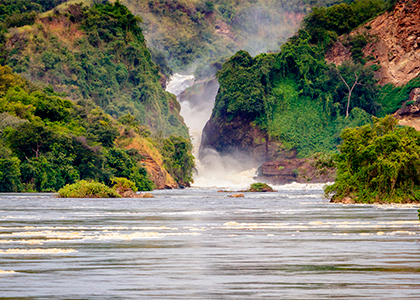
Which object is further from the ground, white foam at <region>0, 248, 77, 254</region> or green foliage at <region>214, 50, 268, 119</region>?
green foliage at <region>214, 50, 268, 119</region>

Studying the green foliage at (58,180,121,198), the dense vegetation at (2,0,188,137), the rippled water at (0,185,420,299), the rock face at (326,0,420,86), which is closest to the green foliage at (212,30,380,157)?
the rock face at (326,0,420,86)

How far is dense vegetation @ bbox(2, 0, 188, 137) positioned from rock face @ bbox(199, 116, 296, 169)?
1710cm

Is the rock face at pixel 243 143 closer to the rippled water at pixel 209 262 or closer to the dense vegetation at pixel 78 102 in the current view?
the dense vegetation at pixel 78 102

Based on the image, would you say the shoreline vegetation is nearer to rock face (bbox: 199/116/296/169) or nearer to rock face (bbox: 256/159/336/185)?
rock face (bbox: 256/159/336/185)

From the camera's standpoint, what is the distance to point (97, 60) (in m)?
156

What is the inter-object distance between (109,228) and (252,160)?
416 ft

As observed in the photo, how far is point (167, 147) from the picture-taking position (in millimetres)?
116125

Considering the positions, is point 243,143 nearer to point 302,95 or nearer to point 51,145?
point 302,95

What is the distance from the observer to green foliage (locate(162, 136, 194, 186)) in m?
116

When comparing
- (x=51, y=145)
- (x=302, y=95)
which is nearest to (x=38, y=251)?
(x=51, y=145)

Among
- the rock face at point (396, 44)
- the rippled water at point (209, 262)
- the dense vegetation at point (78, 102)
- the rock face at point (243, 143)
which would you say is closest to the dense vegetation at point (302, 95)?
the rock face at point (243, 143)

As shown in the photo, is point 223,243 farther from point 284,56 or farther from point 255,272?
point 284,56

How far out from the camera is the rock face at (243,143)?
146875 mm

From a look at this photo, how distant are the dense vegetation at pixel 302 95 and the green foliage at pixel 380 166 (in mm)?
94505
